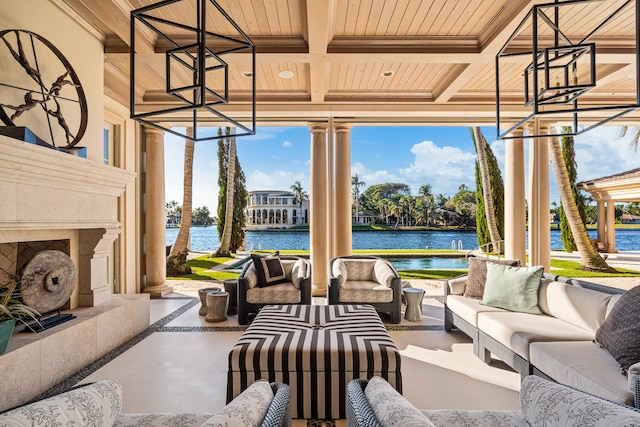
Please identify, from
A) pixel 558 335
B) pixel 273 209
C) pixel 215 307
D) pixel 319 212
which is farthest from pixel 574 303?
pixel 273 209

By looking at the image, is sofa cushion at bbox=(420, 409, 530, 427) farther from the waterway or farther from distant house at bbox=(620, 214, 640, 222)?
A: the waterway

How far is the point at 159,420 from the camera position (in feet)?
4.98

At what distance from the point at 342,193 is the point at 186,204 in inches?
150

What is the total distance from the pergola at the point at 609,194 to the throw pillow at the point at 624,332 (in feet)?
25.5

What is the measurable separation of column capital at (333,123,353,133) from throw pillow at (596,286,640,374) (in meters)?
4.72

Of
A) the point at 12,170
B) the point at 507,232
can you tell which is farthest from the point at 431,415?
the point at 507,232

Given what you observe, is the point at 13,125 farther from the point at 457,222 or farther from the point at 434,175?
the point at 434,175

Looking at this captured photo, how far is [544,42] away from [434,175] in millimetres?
21178

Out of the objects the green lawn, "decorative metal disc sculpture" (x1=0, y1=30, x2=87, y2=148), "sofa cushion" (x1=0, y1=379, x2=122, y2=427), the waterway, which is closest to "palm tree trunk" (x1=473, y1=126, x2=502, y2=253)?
the green lawn

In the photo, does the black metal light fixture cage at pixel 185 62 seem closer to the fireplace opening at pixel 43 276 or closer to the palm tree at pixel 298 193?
the fireplace opening at pixel 43 276

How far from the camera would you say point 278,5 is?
3170 millimetres

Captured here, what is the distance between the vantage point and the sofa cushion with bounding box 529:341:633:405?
6.06 ft

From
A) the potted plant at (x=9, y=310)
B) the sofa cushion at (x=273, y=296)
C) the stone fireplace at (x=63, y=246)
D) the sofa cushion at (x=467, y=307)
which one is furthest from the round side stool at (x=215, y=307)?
the sofa cushion at (x=467, y=307)

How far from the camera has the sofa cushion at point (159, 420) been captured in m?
1.47
